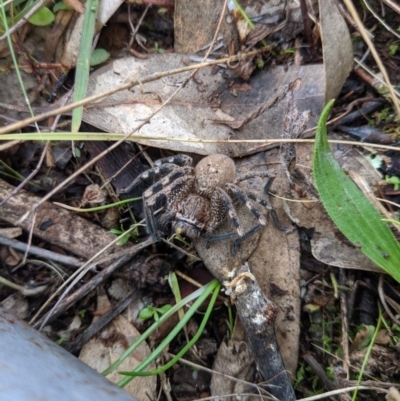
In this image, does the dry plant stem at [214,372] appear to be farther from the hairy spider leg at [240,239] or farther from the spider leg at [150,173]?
the spider leg at [150,173]

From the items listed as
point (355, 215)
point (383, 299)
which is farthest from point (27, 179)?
point (383, 299)

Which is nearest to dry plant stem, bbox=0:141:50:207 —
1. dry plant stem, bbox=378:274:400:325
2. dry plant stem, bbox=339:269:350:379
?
dry plant stem, bbox=339:269:350:379

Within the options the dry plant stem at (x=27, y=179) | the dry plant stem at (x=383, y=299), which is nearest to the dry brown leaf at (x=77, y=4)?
the dry plant stem at (x=27, y=179)

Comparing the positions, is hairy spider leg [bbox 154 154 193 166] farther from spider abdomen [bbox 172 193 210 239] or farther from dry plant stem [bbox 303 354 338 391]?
dry plant stem [bbox 303 354 338 391]

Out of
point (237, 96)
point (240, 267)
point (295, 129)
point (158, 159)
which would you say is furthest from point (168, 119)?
point (240, 267)

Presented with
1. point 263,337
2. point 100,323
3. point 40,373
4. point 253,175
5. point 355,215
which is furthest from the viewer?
point 253,175

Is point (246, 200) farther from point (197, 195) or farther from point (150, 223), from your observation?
point (150, 223)
